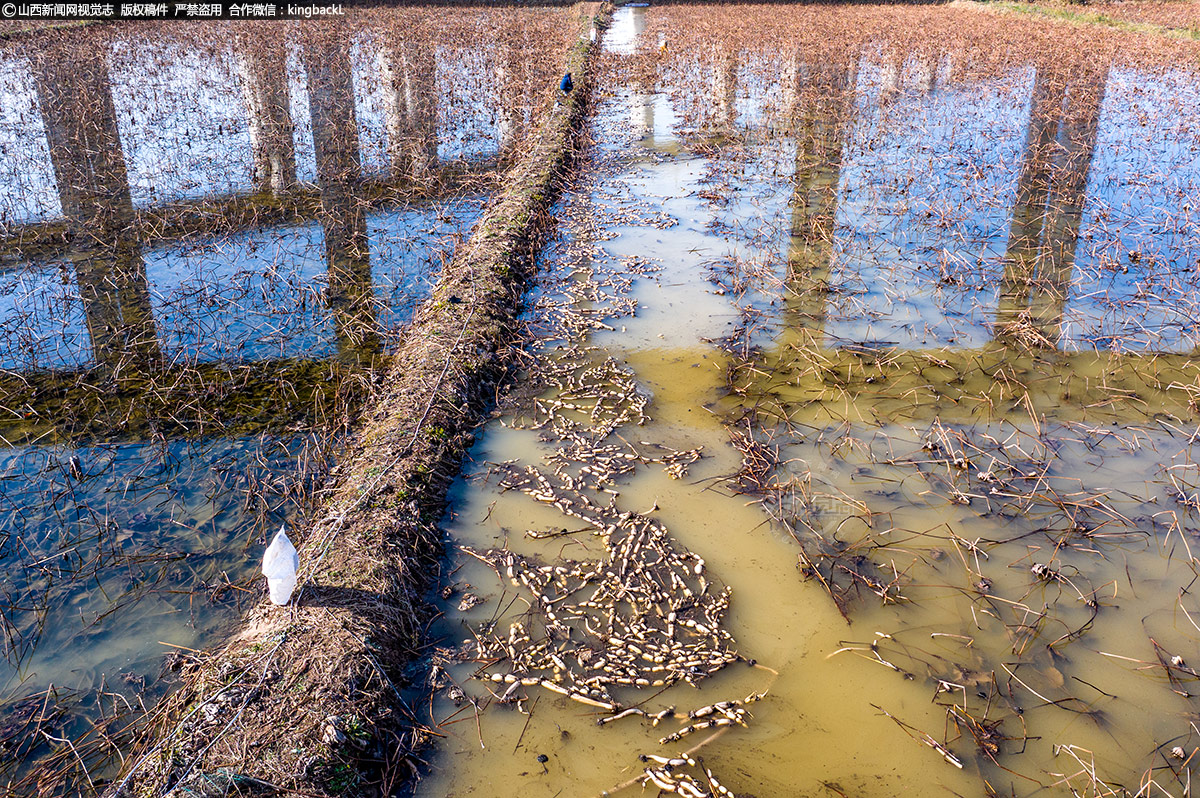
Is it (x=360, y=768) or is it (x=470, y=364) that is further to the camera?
(x=470, y=364)

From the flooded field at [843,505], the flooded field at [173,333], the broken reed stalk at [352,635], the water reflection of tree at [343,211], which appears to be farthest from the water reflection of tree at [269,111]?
the broken reed stalk at [352,635]

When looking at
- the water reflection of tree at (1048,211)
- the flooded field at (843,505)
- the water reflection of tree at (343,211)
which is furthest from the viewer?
the water reflection of tree at (1048,211)

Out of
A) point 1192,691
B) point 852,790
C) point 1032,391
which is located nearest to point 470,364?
point 852,790

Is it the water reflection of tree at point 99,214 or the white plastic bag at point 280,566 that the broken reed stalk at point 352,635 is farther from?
the water reflection of tree at point 99,214

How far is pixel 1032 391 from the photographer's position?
203 inches

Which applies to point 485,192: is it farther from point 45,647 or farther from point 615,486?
point 45,647

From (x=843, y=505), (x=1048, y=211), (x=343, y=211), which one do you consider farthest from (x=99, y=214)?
(x=1048, y=211)

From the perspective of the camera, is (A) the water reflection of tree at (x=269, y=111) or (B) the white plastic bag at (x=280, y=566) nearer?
(B) the white plastic bag at (x=280, y=566)

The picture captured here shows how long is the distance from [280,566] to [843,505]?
2866 mm

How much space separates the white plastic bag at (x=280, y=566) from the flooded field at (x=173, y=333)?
1.70 ft

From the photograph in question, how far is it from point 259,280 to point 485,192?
3367mm

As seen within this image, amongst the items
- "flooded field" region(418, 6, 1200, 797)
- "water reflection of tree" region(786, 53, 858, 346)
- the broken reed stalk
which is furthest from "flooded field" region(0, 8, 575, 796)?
"water reflection of tree" region(786, 53, 858, 346)

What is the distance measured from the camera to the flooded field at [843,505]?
292 cm

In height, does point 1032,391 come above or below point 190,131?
below
